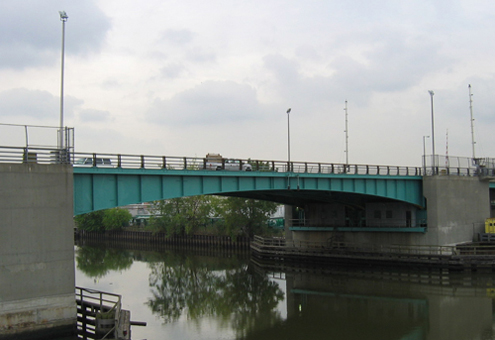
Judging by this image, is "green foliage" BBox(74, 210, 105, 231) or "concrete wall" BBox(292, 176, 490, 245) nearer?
"concrete wall" BBox(292, 176, 490, 245)

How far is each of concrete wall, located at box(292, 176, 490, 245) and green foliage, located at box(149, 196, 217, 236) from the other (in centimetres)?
2828

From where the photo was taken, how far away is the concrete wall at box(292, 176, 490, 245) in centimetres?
5150

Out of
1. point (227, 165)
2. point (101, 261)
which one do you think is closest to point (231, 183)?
point (227, 165)

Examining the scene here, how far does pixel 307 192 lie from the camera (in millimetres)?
49281

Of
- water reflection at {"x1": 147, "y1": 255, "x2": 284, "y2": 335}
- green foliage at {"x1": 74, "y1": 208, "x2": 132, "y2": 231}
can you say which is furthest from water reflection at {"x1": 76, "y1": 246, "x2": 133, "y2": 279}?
green foliage at {"x1": 74, "y1": 208, "x2": 132, "y2": 231}

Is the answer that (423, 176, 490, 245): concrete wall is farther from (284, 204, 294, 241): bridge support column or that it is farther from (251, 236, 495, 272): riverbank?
(284, 204, 294, 241): bridge support column

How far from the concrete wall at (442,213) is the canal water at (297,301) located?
4.97 metres

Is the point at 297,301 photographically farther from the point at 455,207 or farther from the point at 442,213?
the point at 455,207

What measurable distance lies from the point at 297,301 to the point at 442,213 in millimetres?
22170

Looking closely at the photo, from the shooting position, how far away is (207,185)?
123 feet

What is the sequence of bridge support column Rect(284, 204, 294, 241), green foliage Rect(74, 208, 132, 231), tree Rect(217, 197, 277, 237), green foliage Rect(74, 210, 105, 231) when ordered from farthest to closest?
green foliage Rect(74, 210, 105, 231) < green foliage Rect(74, 208, 132, 231) < tree Rect(217, 197, 277, 237) < bridge support column Rect(284, 204, 294, 241)

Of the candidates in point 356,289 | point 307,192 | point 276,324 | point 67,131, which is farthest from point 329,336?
point 307,192

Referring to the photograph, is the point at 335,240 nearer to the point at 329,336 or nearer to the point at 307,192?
the point at 307,192

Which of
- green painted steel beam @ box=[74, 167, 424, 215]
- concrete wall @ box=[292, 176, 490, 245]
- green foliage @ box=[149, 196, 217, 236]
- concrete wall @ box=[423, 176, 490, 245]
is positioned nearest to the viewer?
green painted steel beam @ box=[74, 167, 424, 215]
